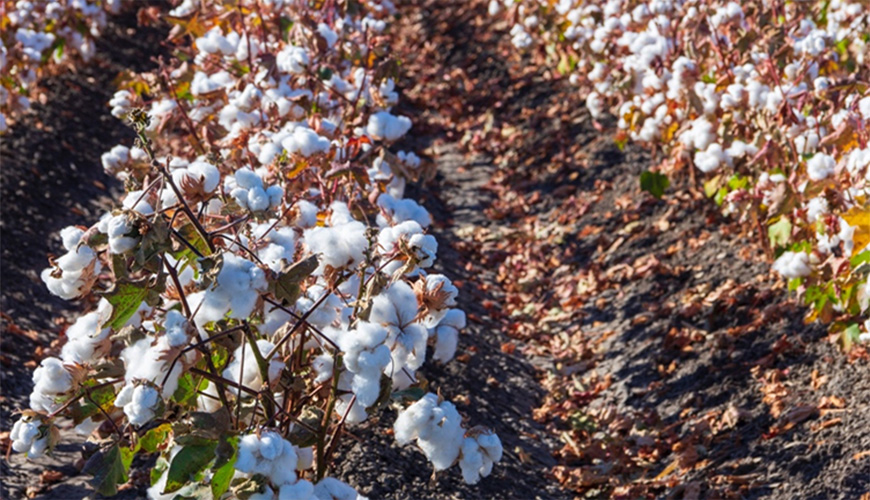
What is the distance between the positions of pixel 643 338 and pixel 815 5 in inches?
108

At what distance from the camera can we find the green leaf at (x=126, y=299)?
1970 mm

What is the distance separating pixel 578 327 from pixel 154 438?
2.93 metres

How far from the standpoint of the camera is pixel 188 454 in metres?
1.96

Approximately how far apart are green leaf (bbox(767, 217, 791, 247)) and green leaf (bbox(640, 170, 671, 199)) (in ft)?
4.34

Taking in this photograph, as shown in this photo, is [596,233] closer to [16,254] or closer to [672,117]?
[672,117]

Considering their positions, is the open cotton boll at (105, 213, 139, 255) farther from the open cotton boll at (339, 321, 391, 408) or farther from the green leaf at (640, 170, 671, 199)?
the green leaf at (640, 170, 671, 199)

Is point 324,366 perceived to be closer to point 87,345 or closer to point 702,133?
point 87,345

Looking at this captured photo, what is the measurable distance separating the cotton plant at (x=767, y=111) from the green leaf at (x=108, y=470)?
2352mm

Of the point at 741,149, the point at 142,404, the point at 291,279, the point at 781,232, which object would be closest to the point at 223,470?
the point at 142,404

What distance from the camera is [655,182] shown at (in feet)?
17.9

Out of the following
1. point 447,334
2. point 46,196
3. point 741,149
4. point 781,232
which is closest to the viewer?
point 447,334

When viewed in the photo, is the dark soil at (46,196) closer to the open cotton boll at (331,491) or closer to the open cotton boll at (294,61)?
the open cotton boll at (331,491)

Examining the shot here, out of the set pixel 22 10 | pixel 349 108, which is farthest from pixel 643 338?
pixel 22 10

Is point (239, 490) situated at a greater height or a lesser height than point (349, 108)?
lesser
